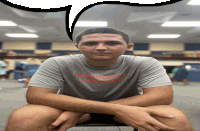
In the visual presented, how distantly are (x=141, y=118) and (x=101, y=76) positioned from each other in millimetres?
244

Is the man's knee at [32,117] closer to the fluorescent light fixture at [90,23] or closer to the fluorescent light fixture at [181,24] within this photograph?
the fluorescent light fixture at [90,23]

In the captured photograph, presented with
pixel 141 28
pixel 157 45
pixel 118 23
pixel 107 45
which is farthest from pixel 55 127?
pixel 157 45

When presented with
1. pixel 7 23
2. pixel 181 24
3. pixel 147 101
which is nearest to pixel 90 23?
pixel 7 23

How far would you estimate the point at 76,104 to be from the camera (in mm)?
559

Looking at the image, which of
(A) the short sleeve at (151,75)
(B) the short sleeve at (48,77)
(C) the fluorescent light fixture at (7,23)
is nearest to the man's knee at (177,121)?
(A) the short sleeve at (151,75)

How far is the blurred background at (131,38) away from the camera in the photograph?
3.30 metres

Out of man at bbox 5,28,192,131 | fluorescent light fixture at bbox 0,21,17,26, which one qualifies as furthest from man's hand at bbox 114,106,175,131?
fluorescent light fixture at bbox 0,21,17,26

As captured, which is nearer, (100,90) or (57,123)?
(57,123)

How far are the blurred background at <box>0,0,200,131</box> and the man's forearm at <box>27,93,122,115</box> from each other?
36.1 inches

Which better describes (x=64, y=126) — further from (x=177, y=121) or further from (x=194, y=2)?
(x=194, y=2)

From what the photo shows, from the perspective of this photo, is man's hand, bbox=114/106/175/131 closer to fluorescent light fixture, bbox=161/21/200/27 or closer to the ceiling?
the ceiling

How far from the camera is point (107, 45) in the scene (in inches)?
24.2

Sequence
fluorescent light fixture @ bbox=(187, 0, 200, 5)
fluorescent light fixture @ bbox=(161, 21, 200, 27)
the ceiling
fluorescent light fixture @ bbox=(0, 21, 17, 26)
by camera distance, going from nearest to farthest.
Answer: fluorescent light fixture @ bbox=(187, 0, 200, 5), the ceiling, fluorescent light fixture @ bbox=(161, 21, 200, 27), fluorescent light fixture @ bbox=(0, 21, 17, 26)

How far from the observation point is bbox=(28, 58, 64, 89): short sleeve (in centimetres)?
60
